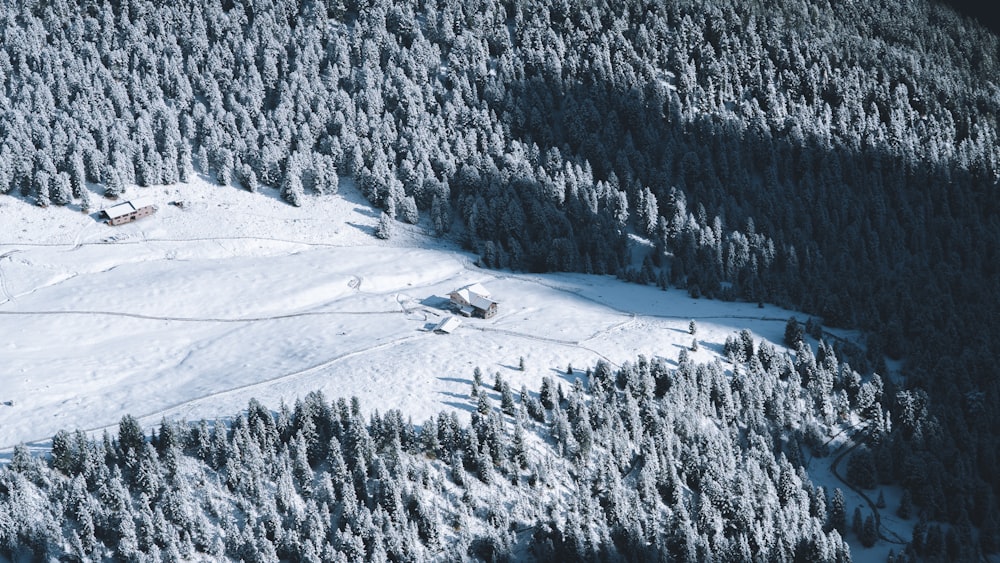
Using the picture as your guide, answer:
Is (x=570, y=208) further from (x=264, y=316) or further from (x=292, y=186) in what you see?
Answer: (x=264, y=316)

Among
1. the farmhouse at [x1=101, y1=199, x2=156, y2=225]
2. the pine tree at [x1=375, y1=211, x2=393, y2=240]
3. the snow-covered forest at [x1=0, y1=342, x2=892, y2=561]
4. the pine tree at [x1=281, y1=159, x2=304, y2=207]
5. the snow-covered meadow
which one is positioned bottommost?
the snow-covered forest at [x1=0, y1=342, x2=892, y2=561]

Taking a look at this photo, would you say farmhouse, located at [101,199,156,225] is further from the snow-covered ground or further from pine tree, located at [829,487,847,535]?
pine tree, located at [829,487,847,535]

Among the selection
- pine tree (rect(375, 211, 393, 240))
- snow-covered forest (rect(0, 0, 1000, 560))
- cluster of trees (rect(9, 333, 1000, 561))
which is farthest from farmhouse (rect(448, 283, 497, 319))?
pine tree (rect(375, 211, 393, 240))

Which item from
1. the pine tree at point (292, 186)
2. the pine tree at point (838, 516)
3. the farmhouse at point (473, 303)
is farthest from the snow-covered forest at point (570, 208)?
the farmhouse at point (473, 303)

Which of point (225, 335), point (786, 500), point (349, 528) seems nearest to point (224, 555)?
point (349, 528)

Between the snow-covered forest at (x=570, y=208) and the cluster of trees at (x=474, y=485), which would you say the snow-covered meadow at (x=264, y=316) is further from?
the cluster of trees at (x=474, y=485)

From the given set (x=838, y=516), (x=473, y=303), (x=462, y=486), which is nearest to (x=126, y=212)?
(x=473, y=303)
